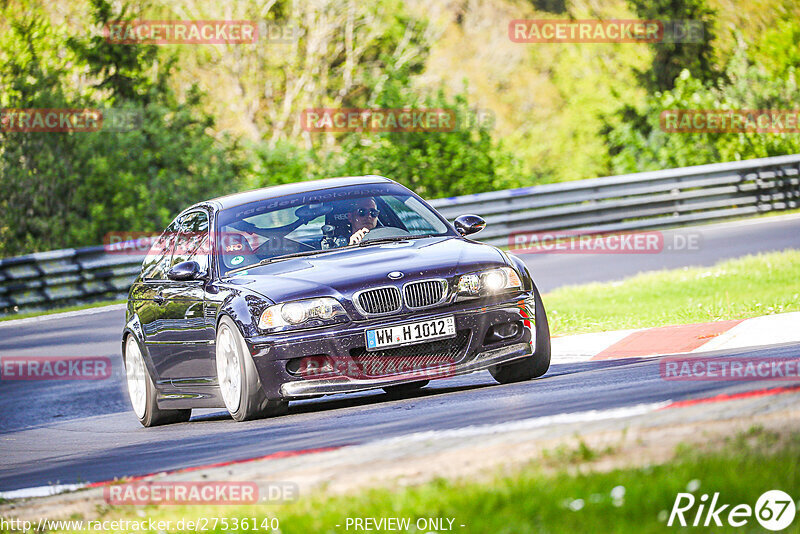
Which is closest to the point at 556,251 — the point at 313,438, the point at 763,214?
the point at 763,214

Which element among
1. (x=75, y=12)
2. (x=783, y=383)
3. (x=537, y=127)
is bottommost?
(x=537, y=127)

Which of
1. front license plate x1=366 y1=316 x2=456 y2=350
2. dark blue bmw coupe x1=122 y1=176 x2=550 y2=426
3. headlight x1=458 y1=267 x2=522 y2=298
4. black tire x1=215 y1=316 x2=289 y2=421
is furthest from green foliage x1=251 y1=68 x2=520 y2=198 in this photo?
front license plate x1=366 y1=316 x2=456 y2=350

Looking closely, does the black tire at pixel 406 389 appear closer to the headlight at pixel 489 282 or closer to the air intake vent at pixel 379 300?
the headlight at pixel 489 282

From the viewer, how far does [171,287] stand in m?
9.84

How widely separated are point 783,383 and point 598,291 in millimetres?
9187

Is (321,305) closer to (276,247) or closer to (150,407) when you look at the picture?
(276,247)

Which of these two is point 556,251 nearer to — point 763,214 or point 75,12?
point 763,214

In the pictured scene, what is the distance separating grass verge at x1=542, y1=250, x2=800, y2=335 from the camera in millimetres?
12109

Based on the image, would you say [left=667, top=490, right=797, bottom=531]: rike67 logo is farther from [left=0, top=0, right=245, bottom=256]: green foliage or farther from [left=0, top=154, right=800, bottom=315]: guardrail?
[left=0, top=0, right=245, bottom=256]: green foliage

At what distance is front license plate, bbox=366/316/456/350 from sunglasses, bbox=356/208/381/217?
1606mm

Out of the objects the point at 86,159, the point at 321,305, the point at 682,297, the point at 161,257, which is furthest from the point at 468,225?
the point at 86,159

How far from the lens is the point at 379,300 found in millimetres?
8227

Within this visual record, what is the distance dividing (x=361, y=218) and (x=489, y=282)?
1.41 metres

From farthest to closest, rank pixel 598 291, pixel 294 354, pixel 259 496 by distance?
1. pixel 598 291
2. pixel 294 354
3. pixel 259 496
